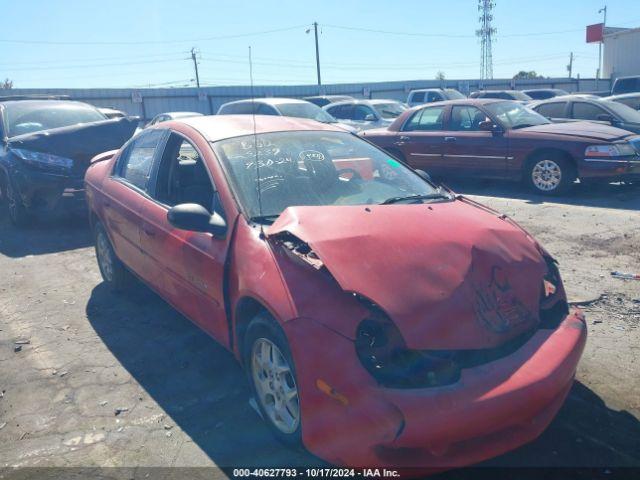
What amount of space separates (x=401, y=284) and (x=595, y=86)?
122 ft

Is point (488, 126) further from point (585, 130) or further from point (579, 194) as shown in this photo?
point (579, 194)

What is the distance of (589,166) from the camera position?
8.58m

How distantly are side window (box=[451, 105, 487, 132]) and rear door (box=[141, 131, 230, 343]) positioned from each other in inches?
268

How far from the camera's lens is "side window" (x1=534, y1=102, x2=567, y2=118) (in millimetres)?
11617

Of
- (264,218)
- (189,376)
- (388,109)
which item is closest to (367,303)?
(264,218)

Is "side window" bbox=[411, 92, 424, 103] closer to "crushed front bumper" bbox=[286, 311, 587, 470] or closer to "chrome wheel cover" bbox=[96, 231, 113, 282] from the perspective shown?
"chrome wheel cover" bbox=[96, 231, 113, 282]

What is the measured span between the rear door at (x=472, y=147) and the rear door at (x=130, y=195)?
6.49m

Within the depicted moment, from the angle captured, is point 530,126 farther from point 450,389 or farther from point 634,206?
point 450,389

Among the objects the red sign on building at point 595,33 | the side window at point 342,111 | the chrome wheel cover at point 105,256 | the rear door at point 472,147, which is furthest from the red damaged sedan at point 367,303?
the red sign on building at point 595,33

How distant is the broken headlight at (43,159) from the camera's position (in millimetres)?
7590

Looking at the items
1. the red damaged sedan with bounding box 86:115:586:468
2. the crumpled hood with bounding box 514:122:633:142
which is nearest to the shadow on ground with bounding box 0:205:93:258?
the red damaged sedan with bounding box 86:115:586:468

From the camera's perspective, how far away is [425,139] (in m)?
10.5

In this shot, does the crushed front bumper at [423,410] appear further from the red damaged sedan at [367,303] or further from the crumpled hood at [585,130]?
the crumpled hood at [585,130]

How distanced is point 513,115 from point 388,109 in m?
7.24
